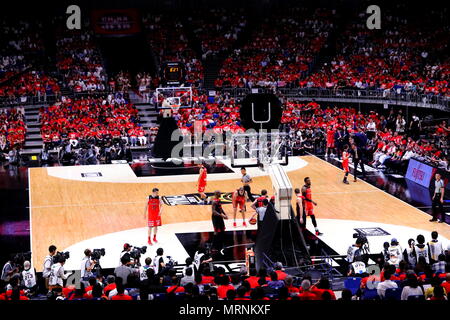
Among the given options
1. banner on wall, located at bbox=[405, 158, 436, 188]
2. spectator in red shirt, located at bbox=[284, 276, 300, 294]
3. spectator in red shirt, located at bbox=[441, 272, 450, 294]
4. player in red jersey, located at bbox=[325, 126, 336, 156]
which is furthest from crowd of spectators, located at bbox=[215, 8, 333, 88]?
spectator in red shirt, located at bbox=[284, 276, 300, 294]

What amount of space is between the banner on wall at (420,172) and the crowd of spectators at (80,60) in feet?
65.7

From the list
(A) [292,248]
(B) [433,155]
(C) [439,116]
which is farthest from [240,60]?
(A) [292,248]

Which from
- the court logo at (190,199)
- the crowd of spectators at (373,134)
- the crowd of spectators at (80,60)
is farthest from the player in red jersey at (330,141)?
the crowd of spectators at (80,60)

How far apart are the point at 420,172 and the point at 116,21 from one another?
27.7 metres

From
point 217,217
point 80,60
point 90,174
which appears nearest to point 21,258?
point 217,217

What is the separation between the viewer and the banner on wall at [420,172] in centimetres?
2444

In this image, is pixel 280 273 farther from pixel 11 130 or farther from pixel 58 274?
pixel 11 130

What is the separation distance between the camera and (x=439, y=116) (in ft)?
114

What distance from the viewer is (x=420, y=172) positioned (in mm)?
25125

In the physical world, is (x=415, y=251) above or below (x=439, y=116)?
below

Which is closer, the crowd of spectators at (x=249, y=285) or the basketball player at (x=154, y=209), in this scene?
the crowd of spectators at (x=249, y=285)

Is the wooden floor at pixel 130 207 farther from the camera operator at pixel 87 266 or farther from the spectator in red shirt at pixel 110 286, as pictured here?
the spectator in red shirt at pixel 110 286
